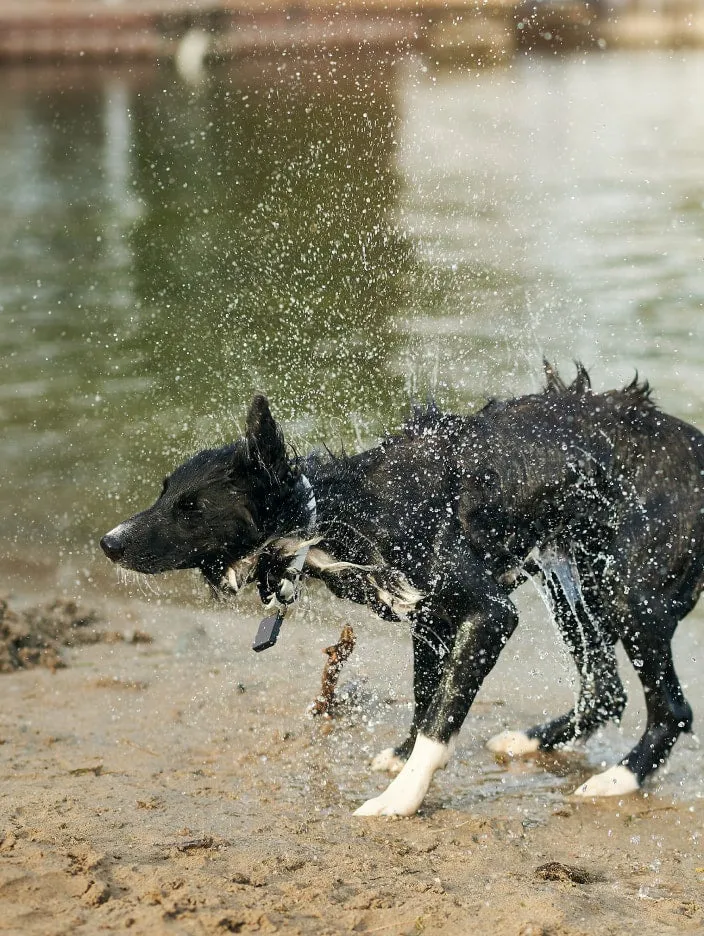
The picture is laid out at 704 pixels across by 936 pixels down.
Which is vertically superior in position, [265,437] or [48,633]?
[265,437]

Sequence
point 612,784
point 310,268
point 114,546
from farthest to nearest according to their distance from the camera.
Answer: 1. point 310,268
2. point 612,784
3. point 114,546

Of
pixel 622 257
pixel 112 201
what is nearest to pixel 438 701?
pixel 622 257

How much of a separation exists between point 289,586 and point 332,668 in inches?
42.1

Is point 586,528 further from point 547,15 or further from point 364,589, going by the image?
point 547,15

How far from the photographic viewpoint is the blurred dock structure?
37.2 m

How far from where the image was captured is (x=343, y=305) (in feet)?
42.6

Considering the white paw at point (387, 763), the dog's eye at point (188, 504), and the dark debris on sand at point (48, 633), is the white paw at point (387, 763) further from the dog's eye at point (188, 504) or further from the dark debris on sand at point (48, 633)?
the dark debris on sand at point (48, 633)

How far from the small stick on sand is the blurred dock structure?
32419mm

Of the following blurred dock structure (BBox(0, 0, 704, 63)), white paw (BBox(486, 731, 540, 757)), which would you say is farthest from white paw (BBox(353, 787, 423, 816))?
blurred dock structure (BBox(0, 0, 704, 63))

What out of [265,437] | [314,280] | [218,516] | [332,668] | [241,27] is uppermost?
[241,27]

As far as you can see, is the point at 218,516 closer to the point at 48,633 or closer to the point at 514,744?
the point at 514,744

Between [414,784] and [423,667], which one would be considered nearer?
[414,784]

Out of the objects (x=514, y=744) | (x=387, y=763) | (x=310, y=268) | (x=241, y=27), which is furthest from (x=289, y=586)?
(x=241, y=27)

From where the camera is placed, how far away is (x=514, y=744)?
237 inches
